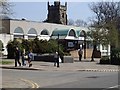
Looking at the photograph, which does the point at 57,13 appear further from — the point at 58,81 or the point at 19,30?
the point at 58,81

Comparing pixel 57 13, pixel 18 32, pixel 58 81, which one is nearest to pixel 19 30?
pixel 18 32

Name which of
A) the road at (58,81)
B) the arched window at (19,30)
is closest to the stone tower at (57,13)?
the arched window at (19,30)

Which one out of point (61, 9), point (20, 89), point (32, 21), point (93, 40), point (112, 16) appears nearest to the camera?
point (20, 89)

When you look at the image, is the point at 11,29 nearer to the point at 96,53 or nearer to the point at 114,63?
the point at 96,53

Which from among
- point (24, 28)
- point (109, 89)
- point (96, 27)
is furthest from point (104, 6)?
point (109, 89)

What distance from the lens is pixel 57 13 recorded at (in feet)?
387

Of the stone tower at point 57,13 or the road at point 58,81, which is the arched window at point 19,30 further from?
the road at point 58,81

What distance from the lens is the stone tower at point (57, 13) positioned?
117369mm

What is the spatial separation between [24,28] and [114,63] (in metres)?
38.0

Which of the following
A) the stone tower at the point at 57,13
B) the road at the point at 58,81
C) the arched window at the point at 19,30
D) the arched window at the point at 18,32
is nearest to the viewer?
the road at the point at 58,81

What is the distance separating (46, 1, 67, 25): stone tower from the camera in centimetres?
11737

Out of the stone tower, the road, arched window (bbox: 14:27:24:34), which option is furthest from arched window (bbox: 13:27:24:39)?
the road

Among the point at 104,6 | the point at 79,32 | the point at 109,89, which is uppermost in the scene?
the point at 104,6

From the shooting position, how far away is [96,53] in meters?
65.2
